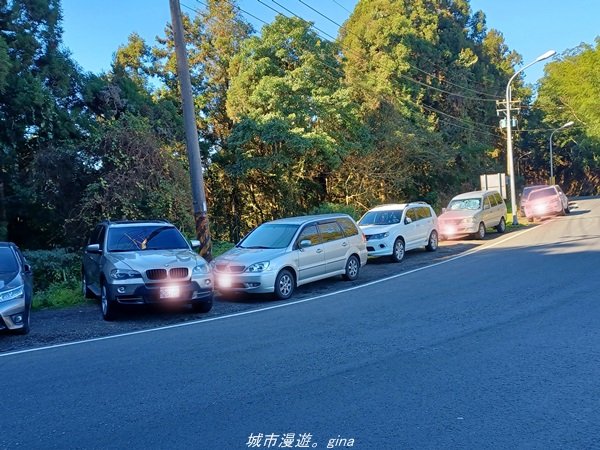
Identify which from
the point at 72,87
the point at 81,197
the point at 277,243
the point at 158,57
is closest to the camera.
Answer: the point at 277,243

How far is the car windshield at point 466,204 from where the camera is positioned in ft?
75.5

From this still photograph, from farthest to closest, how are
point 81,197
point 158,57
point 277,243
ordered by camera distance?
point 158,57 → point 81,197 → point 277,243

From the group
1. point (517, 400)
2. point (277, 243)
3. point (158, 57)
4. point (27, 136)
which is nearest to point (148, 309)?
point (277, 243)

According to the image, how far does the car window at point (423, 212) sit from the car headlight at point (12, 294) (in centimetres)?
1341

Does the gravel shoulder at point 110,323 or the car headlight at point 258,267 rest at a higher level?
the car headlight at point 258,267

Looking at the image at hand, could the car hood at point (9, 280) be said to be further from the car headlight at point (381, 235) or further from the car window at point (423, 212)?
Result: the car window at point (423, 212)

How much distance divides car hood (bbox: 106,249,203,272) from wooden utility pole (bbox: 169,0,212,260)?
3456mm

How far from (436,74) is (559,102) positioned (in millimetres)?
33386

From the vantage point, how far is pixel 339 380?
562 centimetres

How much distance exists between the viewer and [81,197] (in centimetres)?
1856

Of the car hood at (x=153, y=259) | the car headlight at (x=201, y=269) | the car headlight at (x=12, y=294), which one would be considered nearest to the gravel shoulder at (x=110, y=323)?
the car headlight at (x=12, y=294)

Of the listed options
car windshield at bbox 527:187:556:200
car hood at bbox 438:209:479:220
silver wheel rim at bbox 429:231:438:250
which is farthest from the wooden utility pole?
car windshield at bbox 527:187:556:200

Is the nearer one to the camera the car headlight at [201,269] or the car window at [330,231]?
the car headlight at [201,269]

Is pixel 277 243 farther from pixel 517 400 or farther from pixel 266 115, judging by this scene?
pixel 266 115
